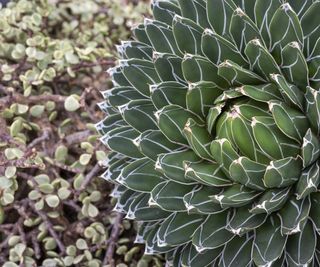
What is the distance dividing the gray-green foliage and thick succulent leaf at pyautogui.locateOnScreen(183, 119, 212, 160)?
1.30ft

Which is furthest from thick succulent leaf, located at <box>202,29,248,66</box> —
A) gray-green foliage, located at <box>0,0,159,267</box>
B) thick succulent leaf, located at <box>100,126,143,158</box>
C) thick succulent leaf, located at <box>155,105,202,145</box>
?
gray-green foliage, located at <box>0,0,159,267</box>

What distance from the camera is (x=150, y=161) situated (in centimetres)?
114

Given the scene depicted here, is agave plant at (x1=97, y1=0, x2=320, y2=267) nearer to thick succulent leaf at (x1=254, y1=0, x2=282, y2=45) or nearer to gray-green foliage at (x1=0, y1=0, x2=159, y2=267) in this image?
thick succulent leaf at (x1=254, y1=0, x2=282, y2=45)

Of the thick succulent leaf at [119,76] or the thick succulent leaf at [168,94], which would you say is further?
the thick succulent leaf at [119,76]

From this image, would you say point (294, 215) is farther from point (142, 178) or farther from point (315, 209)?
point (142, 178)

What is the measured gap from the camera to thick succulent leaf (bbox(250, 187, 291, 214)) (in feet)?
3.26

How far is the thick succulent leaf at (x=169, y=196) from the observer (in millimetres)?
1071

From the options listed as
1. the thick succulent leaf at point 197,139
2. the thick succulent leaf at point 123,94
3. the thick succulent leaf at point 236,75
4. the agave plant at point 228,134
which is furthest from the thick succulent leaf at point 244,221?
the thick succulent leaf at point 123,94

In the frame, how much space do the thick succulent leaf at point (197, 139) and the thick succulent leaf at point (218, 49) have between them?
0.42 ft

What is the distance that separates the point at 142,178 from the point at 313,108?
346 mm

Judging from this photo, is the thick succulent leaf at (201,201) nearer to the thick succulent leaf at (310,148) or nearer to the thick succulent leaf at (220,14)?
the thick succulent leaf at (310,148)

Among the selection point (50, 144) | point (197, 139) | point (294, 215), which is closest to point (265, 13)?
point (197, 139)

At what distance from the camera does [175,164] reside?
1.07 m

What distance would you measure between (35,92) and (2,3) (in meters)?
0.31
